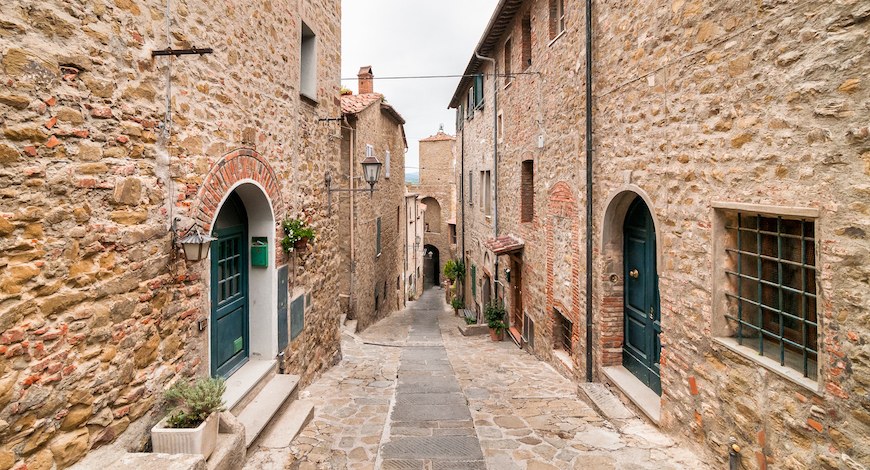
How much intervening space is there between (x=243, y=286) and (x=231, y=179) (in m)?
1.61

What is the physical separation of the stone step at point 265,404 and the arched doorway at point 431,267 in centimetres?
3763

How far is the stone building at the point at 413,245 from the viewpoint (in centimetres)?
2750

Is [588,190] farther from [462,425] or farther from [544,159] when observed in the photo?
[462,425]

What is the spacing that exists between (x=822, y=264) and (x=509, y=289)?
10.0 meters

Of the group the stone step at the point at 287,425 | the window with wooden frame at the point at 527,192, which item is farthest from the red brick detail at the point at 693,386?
the window with wooden frame at the point at 527,192

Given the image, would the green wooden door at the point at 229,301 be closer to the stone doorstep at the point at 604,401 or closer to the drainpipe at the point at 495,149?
the stone doorstep at the point at 604,401

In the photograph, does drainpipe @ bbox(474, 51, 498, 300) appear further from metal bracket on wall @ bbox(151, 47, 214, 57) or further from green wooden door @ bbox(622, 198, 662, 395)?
metal bracket on wall @ bbox(151, 47, 214, 57)

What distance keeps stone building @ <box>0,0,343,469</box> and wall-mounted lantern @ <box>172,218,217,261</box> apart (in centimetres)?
4

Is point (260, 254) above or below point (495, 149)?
below

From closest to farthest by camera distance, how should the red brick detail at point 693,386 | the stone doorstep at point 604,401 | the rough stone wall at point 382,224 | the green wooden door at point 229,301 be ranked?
the red brick detail at point 693,386, the green wooden door at point 229,301, the stone doorstep at point 604,401, the rough stone wall at point 382,224

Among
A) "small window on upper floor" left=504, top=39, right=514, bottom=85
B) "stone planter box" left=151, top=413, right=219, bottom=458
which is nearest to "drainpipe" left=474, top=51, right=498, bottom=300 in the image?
"small window on upper floor" left=504, top=39, right=514, bottom=85

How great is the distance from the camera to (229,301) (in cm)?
575

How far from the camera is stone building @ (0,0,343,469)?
107 inches

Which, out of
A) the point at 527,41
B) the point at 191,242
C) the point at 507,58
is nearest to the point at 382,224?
the point at 507,58
